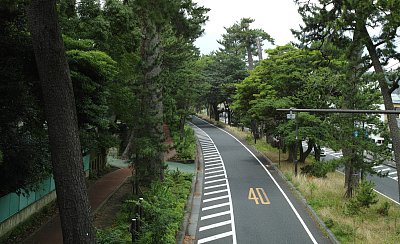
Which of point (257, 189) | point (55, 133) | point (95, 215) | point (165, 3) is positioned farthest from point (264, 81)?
point (55, 133)

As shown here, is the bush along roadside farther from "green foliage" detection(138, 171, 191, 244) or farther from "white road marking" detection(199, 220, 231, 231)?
"white road marking" detection(199, 220, 231, 231)

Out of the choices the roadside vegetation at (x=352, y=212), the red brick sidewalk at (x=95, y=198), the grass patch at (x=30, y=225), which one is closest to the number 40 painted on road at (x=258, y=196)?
the roadside vegetation at (x=352, y=212)

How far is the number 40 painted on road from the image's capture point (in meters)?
20.8

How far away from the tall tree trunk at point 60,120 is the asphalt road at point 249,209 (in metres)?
7.47

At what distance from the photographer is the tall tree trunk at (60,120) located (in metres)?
7.74

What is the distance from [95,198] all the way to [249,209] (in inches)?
294

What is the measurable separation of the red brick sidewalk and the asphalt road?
4791mm

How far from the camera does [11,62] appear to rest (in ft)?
32.1

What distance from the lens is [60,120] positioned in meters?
7.95

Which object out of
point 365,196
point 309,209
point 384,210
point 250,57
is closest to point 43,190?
point 309,209

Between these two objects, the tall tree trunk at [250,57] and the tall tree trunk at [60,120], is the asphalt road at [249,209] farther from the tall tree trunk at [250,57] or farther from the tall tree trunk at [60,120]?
the tall tree trunk at [250,57]

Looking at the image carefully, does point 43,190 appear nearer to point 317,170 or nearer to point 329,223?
point 329,223

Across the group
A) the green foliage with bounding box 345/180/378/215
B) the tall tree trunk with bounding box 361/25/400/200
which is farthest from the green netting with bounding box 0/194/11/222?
the tall tree trunk with bounding box 361/25/400/200

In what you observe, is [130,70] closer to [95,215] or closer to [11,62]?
[95,215]
